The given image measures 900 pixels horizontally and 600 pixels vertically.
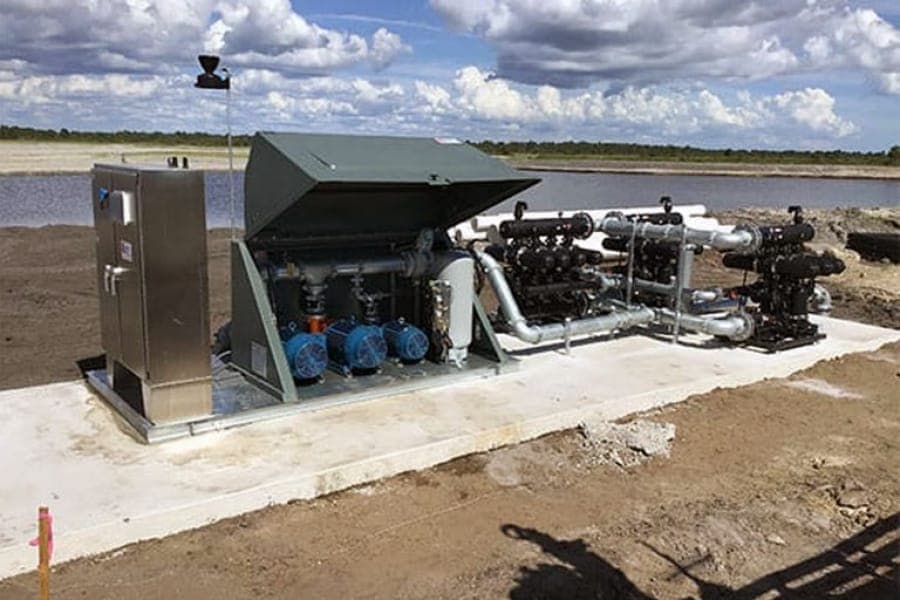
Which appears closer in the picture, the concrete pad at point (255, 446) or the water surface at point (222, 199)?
the concrete pad at point (255, 446)

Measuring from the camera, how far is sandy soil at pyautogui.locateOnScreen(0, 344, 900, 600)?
3.31m

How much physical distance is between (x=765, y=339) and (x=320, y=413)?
13.2ft

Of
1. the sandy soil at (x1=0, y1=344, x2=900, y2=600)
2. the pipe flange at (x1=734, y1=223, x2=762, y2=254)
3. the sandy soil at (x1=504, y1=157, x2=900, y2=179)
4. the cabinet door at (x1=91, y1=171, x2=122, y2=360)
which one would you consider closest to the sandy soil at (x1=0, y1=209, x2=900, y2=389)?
the cabinet door at (x1=91, y1=171, x2=122, y2=360)

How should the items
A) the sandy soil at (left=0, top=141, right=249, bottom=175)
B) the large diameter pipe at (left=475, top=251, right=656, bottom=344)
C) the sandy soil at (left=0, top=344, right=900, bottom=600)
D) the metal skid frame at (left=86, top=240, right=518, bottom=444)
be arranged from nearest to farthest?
the sandy soil at (left=0, top=344, right=900, bottom=600), the metal skid frame at (left=86, top=240, right=518, bottom=444), the large diameter pipe at (left=475, top=251, right=656, bottom=344), the sandy soil at (left=0, top=141, right=249, bottom=175)

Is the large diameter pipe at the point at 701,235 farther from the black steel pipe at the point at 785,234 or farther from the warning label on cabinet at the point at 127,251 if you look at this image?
the warning label on cabinet at the point at 127,251

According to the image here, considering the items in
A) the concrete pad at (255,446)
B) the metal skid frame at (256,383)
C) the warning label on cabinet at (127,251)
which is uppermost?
the warning label on cabinet at (127,251)

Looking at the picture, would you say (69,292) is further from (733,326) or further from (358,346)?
(733,326)

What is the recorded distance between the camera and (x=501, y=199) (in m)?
5.57

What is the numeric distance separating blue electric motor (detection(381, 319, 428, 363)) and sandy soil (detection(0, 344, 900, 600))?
3.50 ft

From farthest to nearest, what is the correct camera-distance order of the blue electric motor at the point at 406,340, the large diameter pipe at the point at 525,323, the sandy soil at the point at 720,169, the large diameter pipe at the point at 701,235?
the sandy soil at the point at 720,169
the large diameter pipe at the point at 701,235
the large diameter pipe at the point at 525,323
the blue electric motor at the point at 406,340

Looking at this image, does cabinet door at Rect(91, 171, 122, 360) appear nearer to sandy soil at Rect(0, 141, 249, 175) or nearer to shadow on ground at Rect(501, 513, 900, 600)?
shadow on ground at Rect(501, 513, 900, 600)

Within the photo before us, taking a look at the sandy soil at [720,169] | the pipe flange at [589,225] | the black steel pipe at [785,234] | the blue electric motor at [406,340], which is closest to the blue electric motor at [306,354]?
the blue electric motor at [406,340]

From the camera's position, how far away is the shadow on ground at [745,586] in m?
3.34

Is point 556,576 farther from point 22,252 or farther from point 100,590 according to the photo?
point 22,252
